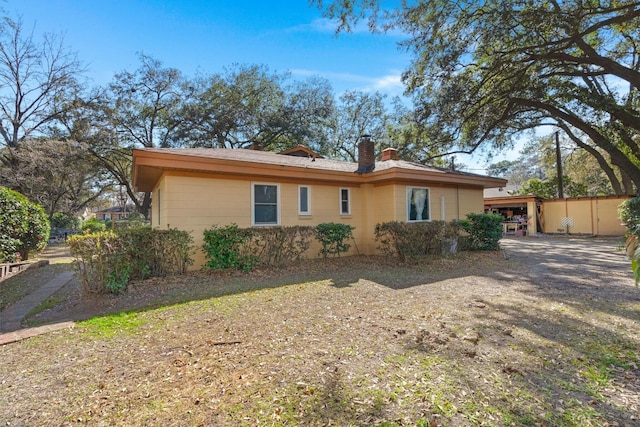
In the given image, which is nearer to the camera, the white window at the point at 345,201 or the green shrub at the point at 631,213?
the white window at the point at 345,201

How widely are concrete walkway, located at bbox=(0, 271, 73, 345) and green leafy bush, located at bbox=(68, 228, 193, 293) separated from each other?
90cm

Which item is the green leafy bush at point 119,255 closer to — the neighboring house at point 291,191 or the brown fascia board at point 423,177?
the neighboring house at point 291,191

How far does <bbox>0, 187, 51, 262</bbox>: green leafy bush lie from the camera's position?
28.3 feet

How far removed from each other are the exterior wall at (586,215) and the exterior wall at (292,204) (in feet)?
36.3

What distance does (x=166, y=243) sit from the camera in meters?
6.61

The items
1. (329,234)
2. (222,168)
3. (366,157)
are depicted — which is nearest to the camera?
(222,168)

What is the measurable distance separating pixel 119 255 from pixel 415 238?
22.7ft

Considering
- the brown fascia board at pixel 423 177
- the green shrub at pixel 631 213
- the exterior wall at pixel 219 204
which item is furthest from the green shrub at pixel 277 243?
the green shrub at pixel 631 213

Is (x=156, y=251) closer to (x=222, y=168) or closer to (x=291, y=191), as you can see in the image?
(x=222, y=168)

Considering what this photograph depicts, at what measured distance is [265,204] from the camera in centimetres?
890

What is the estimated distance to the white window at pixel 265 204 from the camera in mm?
8742

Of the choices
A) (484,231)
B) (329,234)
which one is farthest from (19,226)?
(484,231)

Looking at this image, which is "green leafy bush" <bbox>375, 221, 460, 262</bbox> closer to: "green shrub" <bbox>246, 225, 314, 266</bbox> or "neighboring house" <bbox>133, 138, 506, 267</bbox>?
"neighboring house" <bbox>133, 138, 506, 267</bbox>

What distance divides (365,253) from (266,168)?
15.5 feet
